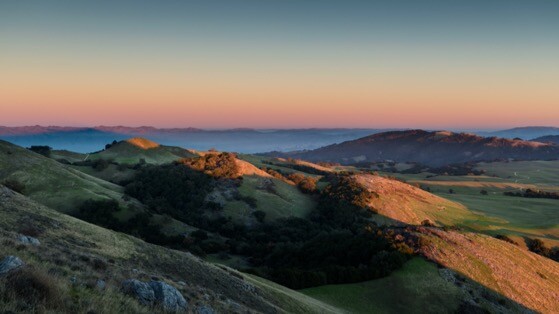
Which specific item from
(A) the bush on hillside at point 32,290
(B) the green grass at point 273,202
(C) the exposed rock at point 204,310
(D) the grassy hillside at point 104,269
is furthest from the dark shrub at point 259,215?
(A) the bush on hillside at point 32,290

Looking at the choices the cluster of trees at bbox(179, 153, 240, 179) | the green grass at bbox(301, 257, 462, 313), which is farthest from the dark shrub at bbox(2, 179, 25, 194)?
the green grass at bbox(301, 257, 462, 313)

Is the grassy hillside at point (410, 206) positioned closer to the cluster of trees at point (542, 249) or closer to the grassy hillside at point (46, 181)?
the cluster of trees at point (542, 249)

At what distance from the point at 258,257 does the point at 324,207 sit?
194ft

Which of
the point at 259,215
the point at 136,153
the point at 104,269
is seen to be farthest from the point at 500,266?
the point at 136,153

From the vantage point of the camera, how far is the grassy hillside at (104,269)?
14164mm

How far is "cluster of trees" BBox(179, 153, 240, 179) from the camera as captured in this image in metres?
131

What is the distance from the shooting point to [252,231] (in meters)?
98.6

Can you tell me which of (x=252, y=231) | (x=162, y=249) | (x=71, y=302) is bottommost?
(x=252, y=231)

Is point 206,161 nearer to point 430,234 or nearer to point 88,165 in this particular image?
point 88,165


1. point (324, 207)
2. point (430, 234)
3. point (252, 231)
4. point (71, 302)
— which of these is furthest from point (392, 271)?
point (324, 207)

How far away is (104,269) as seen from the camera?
66.2ft

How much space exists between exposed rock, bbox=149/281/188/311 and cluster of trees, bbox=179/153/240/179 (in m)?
112

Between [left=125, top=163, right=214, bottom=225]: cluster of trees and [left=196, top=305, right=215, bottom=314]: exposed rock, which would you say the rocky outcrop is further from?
[left=125, top=163, right=214, bottom=225]: cluster of trees

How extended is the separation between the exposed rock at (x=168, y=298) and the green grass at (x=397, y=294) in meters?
27.0
